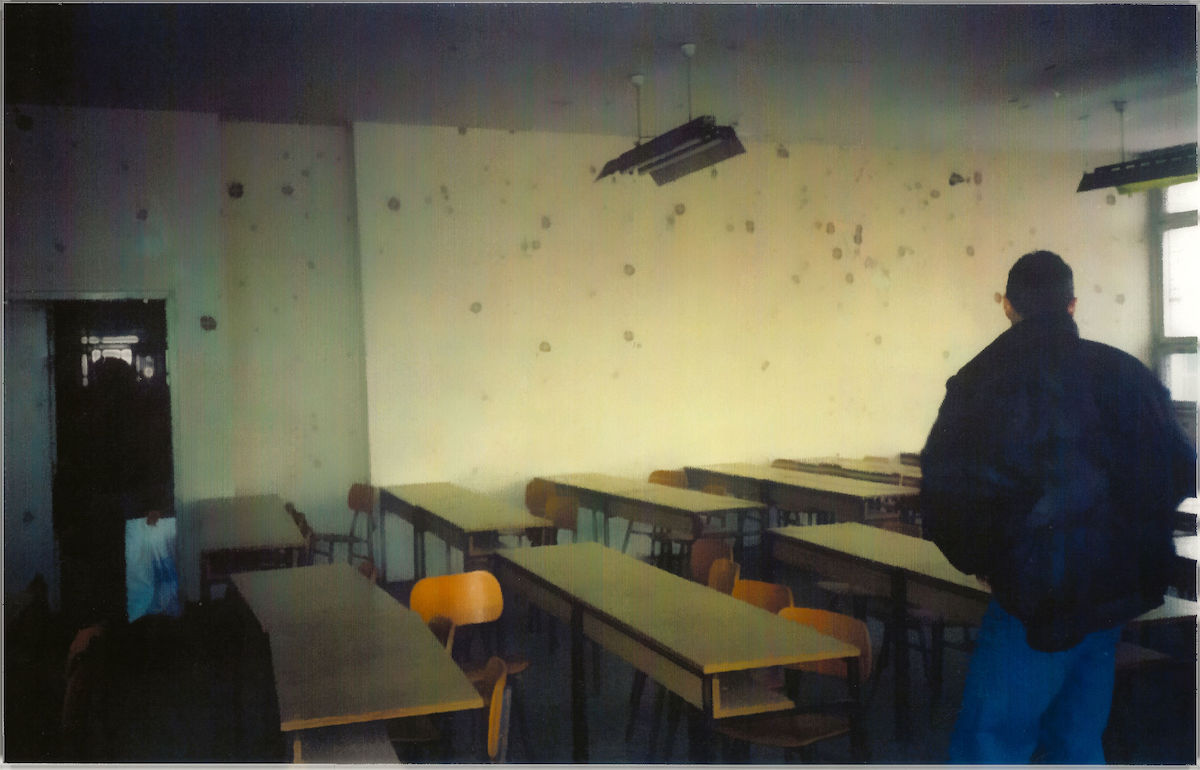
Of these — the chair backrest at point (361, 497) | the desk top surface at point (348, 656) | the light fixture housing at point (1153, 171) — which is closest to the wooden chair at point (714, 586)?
the desk top surface at point (348, 656)

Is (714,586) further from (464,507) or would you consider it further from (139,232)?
(139,232)

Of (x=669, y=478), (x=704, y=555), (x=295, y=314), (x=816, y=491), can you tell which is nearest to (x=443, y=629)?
(x=704, y=555)

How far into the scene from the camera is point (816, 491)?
18.5ft

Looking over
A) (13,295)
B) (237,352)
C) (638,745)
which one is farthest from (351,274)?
(638,745)

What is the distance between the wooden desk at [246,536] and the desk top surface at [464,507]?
775mm

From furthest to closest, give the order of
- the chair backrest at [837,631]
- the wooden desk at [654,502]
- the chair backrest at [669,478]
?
the chair backrest at [669,478]
the wooden desk at [654,502]
the chair backrest at [837,631]

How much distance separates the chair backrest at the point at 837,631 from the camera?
2857 millimetres

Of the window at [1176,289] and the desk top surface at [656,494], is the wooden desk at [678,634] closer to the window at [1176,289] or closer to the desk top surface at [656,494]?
the desk top surface at [656,494]

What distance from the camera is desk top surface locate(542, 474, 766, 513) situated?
17.0 ft

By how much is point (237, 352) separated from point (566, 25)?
3143 mm

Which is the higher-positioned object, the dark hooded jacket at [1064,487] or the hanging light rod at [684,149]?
the hanging light rod at [684,149]

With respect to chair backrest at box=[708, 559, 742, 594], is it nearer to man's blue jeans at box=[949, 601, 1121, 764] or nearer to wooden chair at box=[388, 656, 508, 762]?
wooden chair at box=[388, 656, 508, 762]

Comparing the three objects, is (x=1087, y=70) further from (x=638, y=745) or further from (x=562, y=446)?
(x=638, y=745)

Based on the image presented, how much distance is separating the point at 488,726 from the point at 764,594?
1064mm
